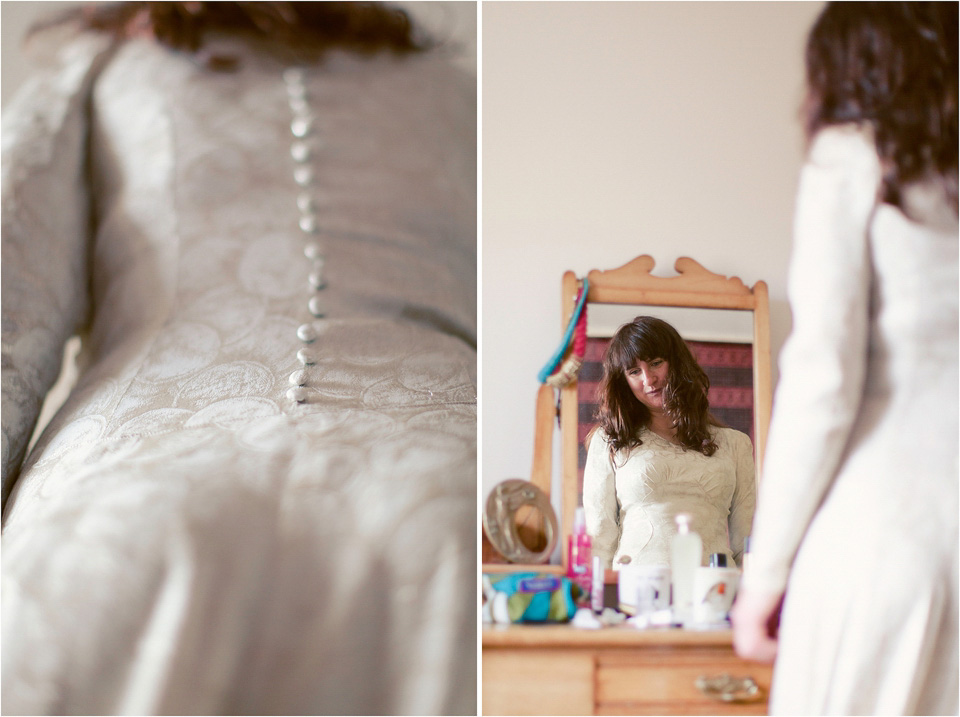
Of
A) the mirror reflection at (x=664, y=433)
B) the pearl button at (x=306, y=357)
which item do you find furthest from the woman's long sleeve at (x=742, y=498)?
the pearl button at (x=306, y=357)

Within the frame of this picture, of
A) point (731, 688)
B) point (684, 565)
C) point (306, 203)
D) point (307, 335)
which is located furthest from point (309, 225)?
point (731, 688)

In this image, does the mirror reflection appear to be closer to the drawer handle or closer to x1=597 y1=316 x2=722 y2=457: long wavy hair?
x1=597 y1=316 x2=722 y2=457: long wavy hair

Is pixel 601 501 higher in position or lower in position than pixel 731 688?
higher

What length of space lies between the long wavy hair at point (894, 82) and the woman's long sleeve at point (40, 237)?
793 millimetres

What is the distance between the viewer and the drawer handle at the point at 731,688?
660mm

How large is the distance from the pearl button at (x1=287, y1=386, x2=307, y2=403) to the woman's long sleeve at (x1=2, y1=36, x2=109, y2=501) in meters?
0.27

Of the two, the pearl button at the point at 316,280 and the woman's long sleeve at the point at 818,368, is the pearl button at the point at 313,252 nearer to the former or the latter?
the pearl button at the point at 316,280

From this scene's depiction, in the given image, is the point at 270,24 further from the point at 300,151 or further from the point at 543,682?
the point at 543,682

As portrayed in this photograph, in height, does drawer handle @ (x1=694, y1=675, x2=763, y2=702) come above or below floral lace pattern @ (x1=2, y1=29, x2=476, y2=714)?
below

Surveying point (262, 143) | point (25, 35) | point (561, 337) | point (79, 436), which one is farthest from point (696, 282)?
point (25, 35)

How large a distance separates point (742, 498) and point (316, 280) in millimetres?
476

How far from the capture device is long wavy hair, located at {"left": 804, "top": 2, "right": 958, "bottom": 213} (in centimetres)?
71

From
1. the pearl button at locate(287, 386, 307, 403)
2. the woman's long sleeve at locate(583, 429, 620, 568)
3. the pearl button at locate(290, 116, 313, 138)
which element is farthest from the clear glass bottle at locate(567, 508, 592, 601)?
the pearl button at locate(290, 116, 313, 138)

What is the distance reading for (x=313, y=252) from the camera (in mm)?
729
